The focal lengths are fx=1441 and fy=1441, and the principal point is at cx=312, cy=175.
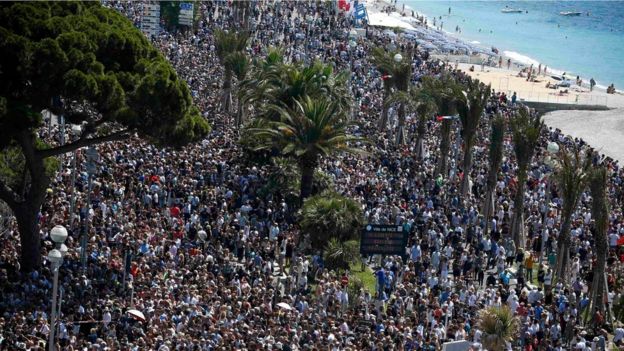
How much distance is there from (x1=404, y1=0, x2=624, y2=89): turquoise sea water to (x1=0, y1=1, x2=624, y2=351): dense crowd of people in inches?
2211

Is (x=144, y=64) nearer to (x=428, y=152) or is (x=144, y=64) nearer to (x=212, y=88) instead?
(x=428, y=152)

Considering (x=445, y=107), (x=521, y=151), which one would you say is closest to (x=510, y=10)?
(x=445, y=107)

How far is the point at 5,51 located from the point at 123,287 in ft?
18.7

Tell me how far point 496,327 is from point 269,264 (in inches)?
305

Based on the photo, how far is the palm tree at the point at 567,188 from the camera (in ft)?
121

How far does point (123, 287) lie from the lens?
3111cm

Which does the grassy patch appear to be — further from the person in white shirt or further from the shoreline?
the shoreline

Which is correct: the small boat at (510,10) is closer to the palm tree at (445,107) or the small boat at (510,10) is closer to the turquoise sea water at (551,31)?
the turquoise sea water at (551,31)

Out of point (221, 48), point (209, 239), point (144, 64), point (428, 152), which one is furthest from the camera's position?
point (221, 48)

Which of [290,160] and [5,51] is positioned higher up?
[5,51]

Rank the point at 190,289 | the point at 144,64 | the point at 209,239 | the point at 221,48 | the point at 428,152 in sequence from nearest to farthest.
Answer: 1. the point at 190,289
2. the point at 144,64
3. the point at 209,239
4. the point at 428,152
5. the point at 221,48

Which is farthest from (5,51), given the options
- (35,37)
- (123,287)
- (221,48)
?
(221,48)

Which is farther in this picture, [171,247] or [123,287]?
[171,247]

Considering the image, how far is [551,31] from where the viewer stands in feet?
455
